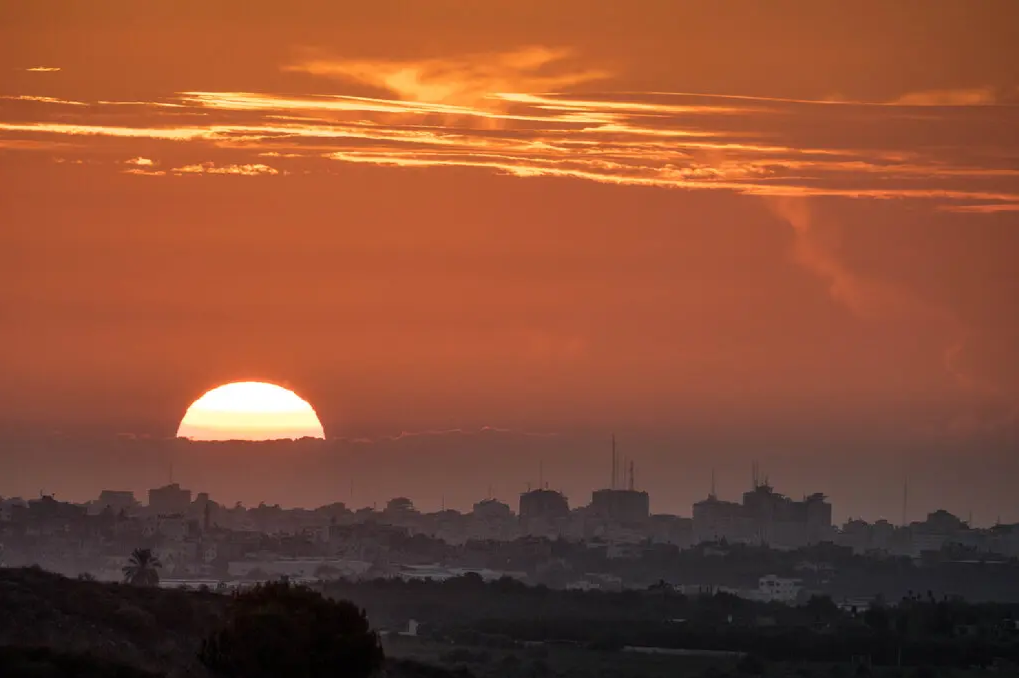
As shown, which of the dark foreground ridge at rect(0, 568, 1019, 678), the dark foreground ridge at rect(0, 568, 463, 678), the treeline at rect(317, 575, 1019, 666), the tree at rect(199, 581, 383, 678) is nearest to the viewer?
the dark foreground ridge at rect(0, 568, 463, 678)

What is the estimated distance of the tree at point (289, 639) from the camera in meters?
57.1

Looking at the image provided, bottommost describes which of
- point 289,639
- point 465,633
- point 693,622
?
point 289,639

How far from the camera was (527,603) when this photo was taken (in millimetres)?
163375

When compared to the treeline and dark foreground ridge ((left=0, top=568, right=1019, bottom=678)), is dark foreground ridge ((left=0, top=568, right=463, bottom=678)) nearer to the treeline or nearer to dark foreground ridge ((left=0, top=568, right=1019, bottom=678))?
dark foreground ridge ((left=0, top=568, right=1019, bottom=678))

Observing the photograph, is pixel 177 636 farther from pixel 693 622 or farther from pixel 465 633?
pixel 693 622

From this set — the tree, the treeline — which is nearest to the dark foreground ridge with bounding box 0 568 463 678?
the tree

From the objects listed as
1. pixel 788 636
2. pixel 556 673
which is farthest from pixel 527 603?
pixel 556 673

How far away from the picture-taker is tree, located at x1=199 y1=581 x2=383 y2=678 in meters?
57.1

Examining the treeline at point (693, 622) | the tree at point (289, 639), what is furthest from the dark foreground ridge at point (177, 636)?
the treeline at point (693, 622)

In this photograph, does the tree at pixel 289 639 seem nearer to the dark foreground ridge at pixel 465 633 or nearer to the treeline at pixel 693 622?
the dark foreground ridge at pixel 465 633

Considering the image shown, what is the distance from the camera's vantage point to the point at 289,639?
57438 millimetres

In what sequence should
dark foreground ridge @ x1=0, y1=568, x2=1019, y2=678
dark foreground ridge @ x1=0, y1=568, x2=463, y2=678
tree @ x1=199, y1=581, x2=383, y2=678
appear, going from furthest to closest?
dark foreground ridge @ x1=0, y1=568, x2=1019, y2=678 → tree @ x1=199, y1=581, x2=383, y2=678 → dark foreground ridge @ x1=0, y1=568, x2=463, y2=678

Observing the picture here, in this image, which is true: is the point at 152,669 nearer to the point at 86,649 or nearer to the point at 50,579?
the point at 86,649

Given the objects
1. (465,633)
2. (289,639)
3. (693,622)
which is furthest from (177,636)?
(693,622)
